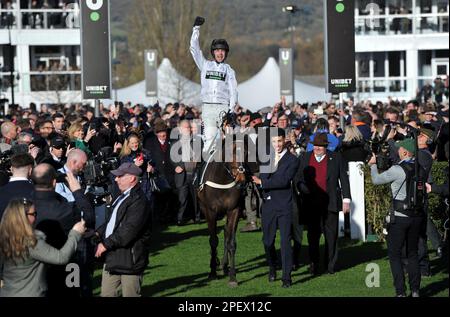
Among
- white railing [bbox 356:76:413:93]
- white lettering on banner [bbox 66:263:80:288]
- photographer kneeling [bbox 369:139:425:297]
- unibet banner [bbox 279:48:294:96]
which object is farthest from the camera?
white railing [bbox 356:76:413:93]

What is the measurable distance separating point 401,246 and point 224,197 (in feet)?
10.5

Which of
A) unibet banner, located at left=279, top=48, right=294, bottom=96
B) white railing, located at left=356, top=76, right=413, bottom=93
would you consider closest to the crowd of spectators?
unibet banner, located at left=279, top=48, right=294, bottom=96

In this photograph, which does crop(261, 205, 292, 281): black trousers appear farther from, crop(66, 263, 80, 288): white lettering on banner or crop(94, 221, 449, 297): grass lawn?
crop(66, 263, 80, 288): white lettering on banner

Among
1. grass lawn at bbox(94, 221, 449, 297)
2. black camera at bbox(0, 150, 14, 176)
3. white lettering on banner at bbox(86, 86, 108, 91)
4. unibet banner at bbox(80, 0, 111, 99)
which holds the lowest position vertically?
grass lawn at bbox(94, 221, 449, 297)

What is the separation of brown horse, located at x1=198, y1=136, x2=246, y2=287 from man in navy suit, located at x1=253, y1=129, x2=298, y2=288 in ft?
1.82

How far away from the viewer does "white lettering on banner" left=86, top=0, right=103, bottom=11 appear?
1902 centimetres

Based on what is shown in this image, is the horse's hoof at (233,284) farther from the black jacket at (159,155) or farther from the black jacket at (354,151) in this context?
the black jacket at (159,155)

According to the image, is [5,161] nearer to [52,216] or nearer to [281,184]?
[281,184]

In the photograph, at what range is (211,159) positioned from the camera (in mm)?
14812

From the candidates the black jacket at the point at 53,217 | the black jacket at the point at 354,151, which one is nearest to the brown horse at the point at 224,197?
the black jacket at the point at 354,151

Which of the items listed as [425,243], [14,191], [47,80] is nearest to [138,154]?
[425,243]

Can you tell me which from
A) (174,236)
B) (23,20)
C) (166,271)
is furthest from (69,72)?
(166,271)

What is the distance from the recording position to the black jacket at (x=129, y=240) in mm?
10508
